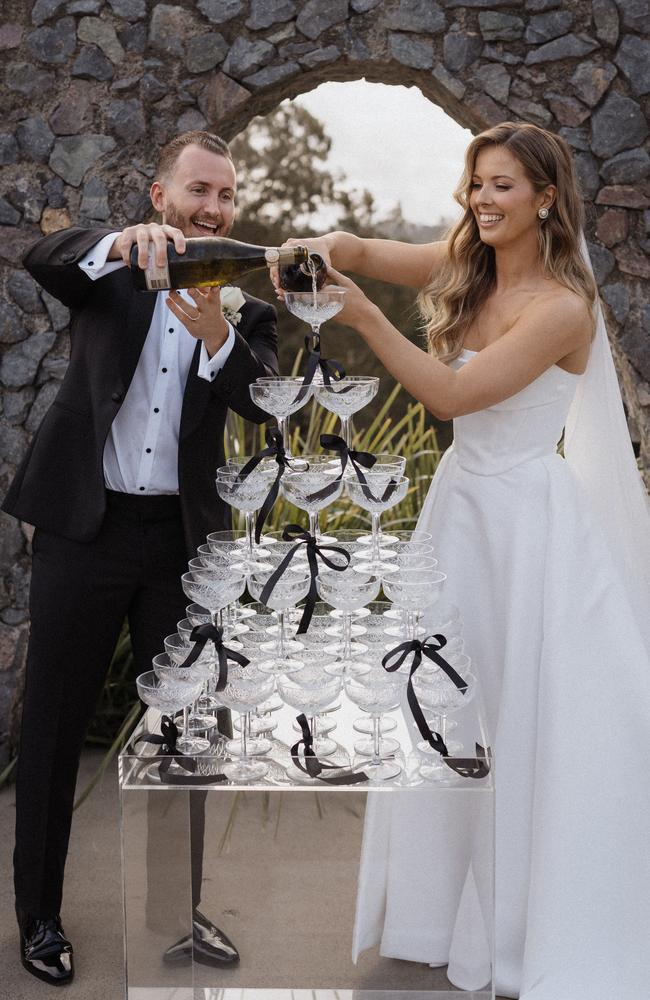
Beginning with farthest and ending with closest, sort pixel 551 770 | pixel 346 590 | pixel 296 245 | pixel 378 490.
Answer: pixel 551 770, pixel 296 245, pixel 378 490, pixel 346 590

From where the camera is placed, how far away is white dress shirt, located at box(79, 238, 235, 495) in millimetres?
2418

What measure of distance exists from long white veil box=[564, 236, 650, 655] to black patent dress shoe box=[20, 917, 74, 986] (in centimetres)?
166

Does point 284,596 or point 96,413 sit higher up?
point 96,413

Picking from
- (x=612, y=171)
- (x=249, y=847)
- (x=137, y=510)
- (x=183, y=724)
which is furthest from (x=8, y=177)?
(x=249, y=847)

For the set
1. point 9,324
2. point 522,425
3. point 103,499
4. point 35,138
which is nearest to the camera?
point 103,499

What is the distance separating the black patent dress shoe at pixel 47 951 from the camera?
7.90ft

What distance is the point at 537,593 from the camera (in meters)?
2.33

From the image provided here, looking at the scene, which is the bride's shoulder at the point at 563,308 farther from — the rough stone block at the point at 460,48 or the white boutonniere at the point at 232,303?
the rough stone block at the point at 460,48

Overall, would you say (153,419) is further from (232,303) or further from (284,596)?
(284,596)

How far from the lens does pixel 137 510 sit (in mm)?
2420

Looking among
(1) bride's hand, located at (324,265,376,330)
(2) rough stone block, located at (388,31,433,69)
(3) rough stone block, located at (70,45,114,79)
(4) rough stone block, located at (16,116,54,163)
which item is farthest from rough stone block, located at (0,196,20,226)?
(1) bride's hand, located at (324,265,376,330)

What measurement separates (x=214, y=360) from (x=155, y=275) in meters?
0.33

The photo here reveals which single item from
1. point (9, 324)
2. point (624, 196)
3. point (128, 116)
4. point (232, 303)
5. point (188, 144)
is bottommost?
point (232, 303)

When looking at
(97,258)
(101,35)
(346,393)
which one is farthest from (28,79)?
(346,393)
